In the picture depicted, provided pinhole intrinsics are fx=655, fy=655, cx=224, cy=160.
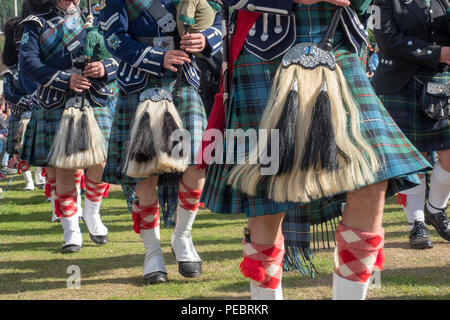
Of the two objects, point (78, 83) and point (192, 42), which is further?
point (78, 83)

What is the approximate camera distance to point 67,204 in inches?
205

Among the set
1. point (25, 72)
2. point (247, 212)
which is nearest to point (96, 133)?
point (25, 72)

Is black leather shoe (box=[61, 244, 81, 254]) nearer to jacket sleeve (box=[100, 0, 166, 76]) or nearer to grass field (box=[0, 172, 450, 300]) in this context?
grass field (box=[0, 172, 450, 300])

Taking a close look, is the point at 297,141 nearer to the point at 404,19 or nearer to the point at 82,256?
the point at 404,19

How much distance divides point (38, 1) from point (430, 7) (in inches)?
118

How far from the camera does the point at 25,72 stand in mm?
5176

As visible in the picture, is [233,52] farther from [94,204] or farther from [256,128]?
[94,204]

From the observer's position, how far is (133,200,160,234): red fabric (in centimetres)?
390

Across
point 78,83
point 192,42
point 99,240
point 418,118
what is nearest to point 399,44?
point 418,118

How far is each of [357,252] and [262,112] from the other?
63 cm

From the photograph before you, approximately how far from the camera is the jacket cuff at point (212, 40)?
392 centimetres

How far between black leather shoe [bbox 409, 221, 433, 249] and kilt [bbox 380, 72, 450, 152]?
537 mm

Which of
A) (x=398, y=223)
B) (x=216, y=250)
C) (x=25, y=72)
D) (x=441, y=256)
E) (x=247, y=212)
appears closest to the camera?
(x=247, y=212)

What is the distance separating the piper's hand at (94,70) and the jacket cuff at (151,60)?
1383 mm
